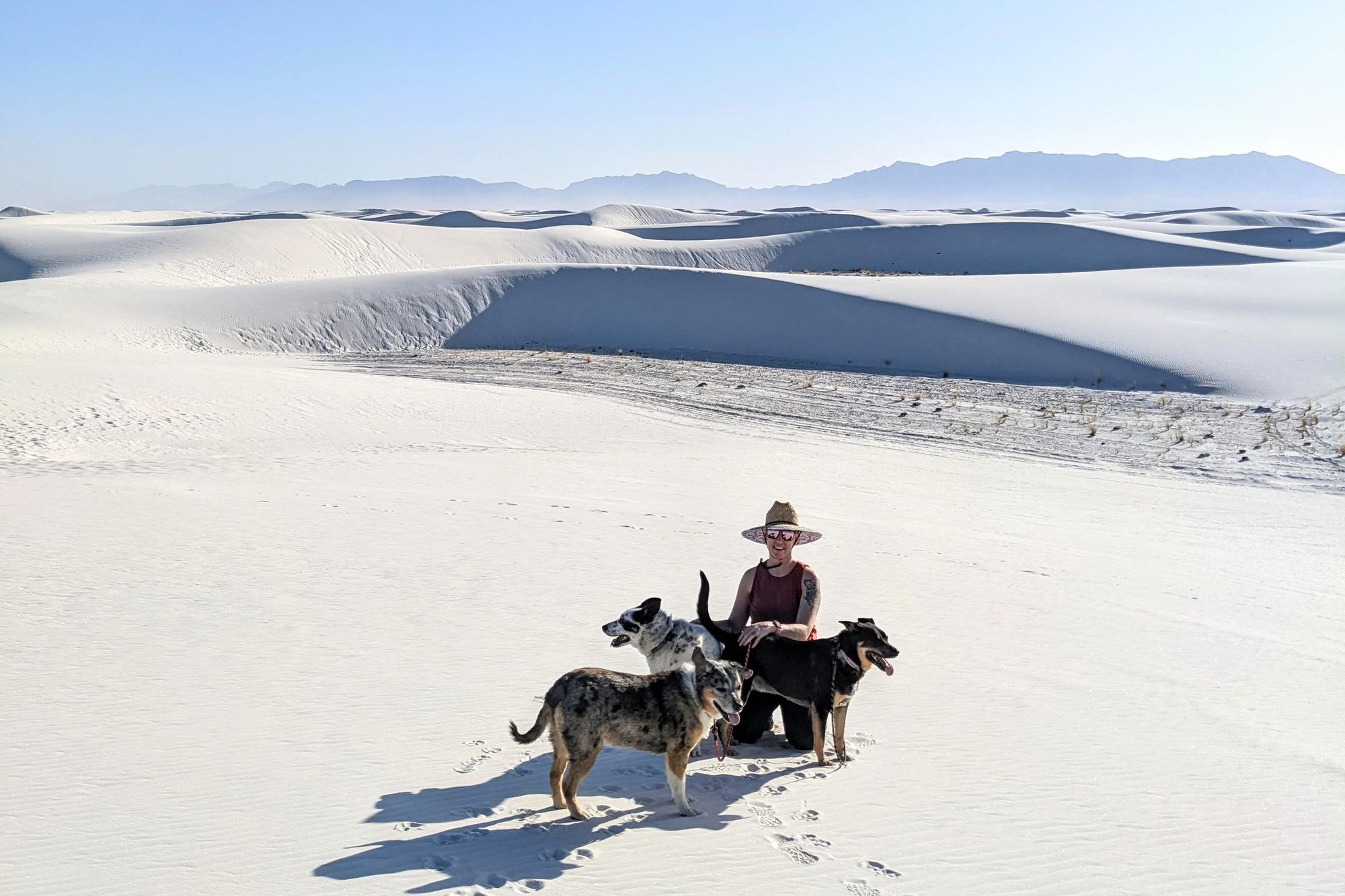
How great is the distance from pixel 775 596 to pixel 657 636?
2.69 ft

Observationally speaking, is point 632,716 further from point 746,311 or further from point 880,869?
point 746,311

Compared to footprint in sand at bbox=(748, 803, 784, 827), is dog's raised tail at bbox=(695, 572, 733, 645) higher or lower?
higher

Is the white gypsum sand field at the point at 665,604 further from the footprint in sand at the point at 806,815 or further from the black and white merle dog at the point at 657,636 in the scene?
the black and white merle dog at the point at 657,636

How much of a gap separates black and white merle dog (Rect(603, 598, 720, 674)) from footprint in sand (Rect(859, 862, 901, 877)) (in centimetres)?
136

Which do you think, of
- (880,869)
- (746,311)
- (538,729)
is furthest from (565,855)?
(746,311)

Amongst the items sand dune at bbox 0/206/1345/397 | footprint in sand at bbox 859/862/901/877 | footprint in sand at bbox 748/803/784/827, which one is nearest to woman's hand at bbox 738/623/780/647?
footprint in sand at bbox 748/803/784/827

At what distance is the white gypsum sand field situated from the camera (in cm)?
439

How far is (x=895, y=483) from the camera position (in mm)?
14633

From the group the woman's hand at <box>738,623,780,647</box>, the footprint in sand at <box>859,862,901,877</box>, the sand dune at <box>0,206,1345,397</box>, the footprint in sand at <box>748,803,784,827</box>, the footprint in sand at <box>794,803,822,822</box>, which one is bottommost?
the footprint in sand at <box>748,803,784,827</box>

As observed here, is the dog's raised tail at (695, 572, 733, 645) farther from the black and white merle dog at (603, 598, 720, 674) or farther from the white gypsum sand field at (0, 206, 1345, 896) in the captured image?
the white gypsum sand field at (0, 206, 1345, 896)

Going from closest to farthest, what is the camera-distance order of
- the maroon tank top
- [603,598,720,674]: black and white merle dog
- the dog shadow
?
the dog shadow < [603,598,720,674]: black and white merle dog < the maroon tank top

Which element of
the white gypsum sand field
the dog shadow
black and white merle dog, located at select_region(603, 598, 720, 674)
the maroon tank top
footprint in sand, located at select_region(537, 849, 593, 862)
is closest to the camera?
the dog shadow

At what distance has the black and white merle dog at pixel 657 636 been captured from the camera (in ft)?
17.5

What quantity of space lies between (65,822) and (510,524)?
6585 mm
